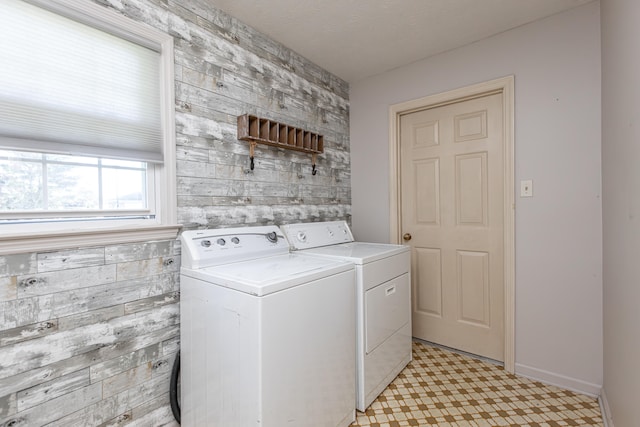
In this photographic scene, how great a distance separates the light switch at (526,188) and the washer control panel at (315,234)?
50.2 inches

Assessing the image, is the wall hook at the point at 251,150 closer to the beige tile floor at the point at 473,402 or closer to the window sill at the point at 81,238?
the window sill at the point at 81,238

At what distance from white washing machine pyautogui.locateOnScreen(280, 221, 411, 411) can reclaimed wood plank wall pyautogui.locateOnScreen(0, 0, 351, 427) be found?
0.28 meters

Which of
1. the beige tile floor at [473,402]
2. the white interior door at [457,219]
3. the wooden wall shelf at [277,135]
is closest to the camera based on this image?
the beige tile floor at [473,402]

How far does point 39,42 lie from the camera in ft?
4.11

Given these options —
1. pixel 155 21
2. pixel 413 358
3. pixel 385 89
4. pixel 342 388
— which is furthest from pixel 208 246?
pixel 385 89

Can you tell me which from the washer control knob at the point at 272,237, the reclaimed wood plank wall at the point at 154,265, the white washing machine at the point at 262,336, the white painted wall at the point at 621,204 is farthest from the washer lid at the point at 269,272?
the white painted wall at the point at 621,204

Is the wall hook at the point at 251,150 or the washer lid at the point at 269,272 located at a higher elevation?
the wall hook at the point at 251,150

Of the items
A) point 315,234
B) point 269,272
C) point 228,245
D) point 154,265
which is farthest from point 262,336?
point 315,234

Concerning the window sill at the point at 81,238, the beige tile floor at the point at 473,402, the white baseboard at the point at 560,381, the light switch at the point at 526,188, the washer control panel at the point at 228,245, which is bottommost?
the beige tile floor at the point at 473,402

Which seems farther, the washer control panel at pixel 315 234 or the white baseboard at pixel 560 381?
the washer control panel at pixel 315 234

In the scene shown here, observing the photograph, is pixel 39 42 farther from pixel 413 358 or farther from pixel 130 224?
pixel 413 358

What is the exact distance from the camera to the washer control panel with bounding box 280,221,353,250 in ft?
7.00

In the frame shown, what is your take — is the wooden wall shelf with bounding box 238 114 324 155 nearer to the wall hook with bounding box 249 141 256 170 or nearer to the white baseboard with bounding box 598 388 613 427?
the wall hook with bounding box 249 141 256 170

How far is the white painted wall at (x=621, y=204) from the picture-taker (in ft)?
3.84
